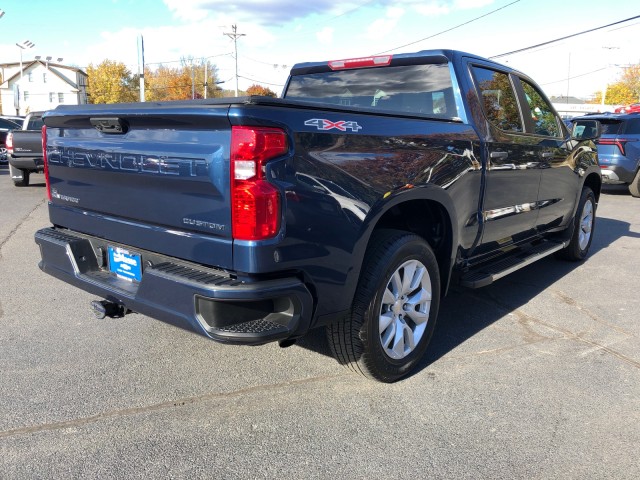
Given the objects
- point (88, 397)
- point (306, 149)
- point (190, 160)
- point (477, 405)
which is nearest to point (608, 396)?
point (477, 405)

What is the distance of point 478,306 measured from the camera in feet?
15.9

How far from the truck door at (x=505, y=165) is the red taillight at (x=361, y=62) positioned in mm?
663

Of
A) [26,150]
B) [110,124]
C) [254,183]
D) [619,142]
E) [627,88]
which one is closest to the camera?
[254,183]

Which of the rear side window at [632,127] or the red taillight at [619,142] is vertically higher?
the rear side window at [632,127]

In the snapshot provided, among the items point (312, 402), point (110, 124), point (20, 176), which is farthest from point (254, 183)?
point (20, 176)

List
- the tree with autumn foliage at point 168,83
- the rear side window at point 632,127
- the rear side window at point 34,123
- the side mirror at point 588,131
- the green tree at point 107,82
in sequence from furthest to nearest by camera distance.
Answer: the tree with autumn foliage at point 168,83
the green tree at point 107,82
the rear side window at point 34,123
the rear side window at point 632,127
the side mirror at point 588,131

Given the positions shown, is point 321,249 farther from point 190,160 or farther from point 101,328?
A: point 101,328

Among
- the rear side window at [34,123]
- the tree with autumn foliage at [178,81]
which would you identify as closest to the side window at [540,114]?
the rear side window at [34,123]

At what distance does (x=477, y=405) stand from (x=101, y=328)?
2731 millimetres

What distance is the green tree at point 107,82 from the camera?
78.2 meters

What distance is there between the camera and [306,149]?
2545 millimetres

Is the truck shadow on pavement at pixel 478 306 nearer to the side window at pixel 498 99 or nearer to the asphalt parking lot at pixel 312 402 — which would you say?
the asphalt parking lot at pixel 312 402

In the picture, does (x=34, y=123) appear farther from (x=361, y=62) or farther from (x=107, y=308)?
(x=107, y=308)

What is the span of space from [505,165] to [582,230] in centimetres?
270
